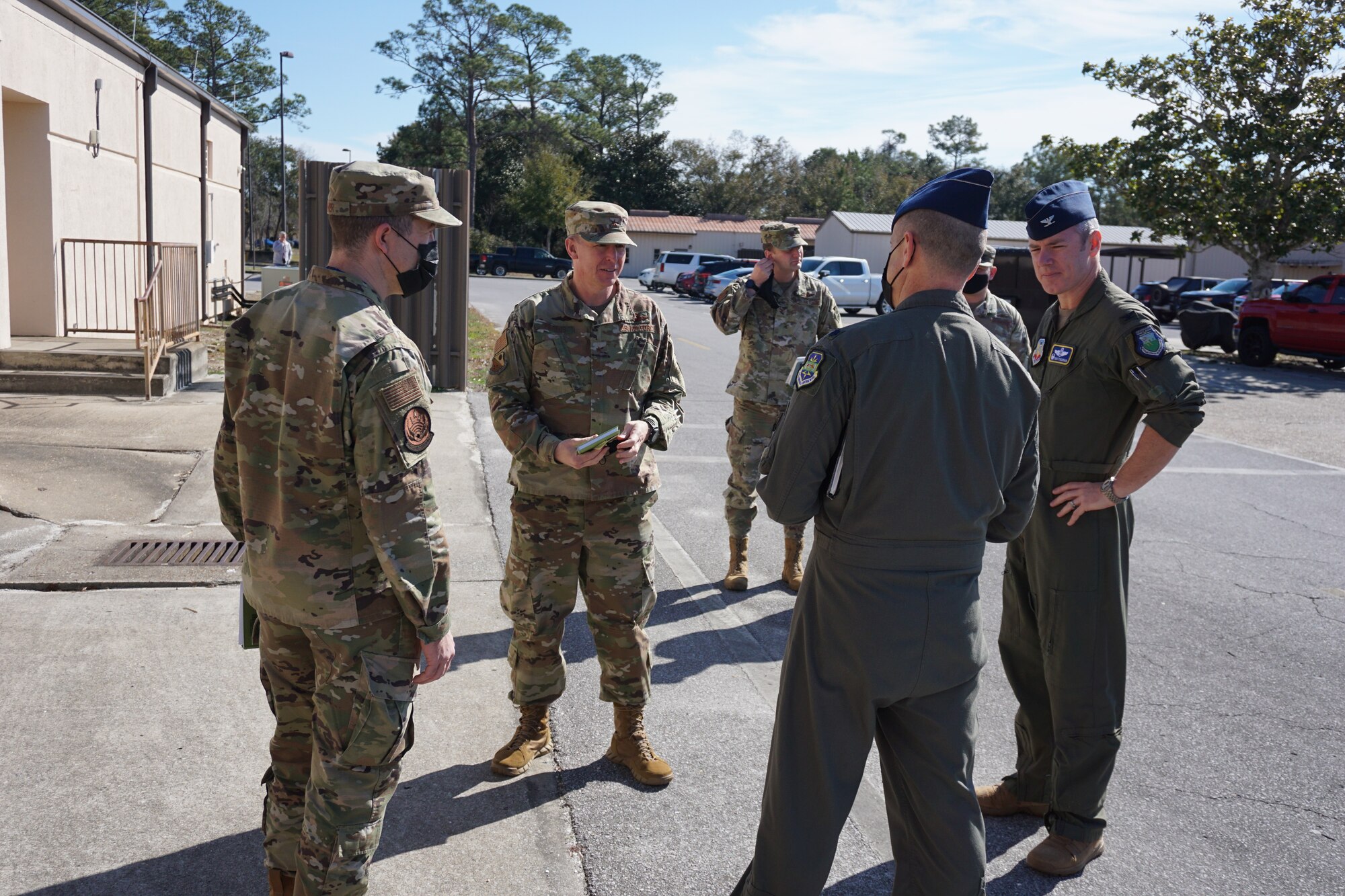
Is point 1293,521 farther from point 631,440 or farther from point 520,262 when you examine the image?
point 520,262

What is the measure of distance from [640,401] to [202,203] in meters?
19.0

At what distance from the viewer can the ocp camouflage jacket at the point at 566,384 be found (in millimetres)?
3697

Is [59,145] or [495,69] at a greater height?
[495,69]

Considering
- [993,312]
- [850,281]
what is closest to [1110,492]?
[993,312]

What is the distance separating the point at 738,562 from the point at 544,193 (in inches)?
2281

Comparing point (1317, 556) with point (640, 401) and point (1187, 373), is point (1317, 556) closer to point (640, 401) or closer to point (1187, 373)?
point (1187, 373)

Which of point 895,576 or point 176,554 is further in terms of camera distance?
point 176,554

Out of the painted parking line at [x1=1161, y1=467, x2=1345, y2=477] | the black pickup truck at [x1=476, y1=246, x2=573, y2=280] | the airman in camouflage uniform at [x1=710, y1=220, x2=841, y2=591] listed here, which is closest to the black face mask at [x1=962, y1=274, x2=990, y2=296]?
the airman in camouflage uniform at [x1=710, y1=220, x2=841, y2=591]

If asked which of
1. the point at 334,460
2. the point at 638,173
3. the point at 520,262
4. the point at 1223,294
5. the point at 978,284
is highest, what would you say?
the point at 638,173

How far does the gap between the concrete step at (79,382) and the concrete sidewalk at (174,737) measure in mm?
4530

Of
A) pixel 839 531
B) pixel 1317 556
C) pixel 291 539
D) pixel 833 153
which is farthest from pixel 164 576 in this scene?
pixel 833 153

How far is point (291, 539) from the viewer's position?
2.49m

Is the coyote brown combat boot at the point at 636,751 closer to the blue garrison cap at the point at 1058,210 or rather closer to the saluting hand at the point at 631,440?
the saluting hand at the point at 631,440

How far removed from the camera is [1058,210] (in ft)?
10.7
